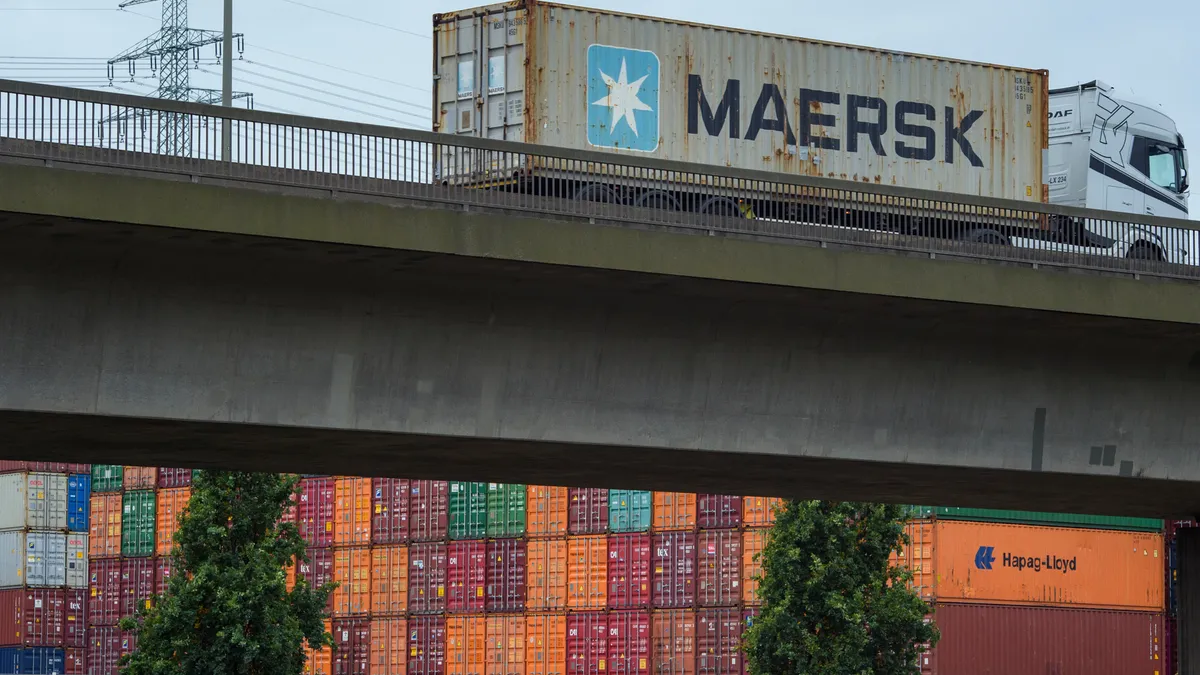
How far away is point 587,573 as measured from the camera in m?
58.1

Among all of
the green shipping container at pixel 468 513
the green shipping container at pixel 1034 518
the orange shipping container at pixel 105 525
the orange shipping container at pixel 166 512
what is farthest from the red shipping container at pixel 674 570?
the orange shipping container at pixel 105 525

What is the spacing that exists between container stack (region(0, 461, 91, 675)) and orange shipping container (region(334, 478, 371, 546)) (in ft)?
57.6

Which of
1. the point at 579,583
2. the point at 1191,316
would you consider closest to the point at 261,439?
the point at 1191,316

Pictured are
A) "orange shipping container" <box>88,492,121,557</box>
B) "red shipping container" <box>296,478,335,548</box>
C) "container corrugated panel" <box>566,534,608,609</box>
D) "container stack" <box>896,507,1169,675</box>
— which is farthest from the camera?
"orange shipping container" <box>88,492,121,557</box>

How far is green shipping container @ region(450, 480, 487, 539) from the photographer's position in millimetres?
61969

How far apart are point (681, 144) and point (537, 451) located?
11.4m

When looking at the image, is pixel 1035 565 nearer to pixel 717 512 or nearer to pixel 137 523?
pixel 717 512

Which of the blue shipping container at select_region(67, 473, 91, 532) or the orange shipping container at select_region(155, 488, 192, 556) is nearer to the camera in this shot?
the orange shipping container at select_region(155, 488, 192, 556)

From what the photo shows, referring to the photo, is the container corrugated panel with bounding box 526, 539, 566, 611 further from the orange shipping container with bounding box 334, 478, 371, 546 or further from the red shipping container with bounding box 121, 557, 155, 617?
the red shipping container with bounding box 121, 557, 155, 617

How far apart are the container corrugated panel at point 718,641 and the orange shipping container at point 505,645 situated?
7.56 metres

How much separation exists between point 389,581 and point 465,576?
10.3 feet

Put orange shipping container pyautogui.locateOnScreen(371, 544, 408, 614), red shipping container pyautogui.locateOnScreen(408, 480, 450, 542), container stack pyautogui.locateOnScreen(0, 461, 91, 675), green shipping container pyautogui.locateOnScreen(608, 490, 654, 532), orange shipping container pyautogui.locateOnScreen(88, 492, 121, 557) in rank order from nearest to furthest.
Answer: green shipping container pyautogui.locateOnScreen(608, 490, 654, 532) → red shipping container pyautogui.locateOnScreen(408, 480, 450, 542) → orange shipping container pyautogui.locateOnScreen(371, 544, 408, 614) → orange shipping container pyautogui.locateOnScreen(88, 492, 121, 557) → container stack pyautogui.locateOnScreen(0, 461, 91, 675)

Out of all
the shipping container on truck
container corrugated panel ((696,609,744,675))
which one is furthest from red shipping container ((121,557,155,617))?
the shipping container on truck

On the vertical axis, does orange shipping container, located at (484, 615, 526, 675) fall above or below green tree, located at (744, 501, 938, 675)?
below
